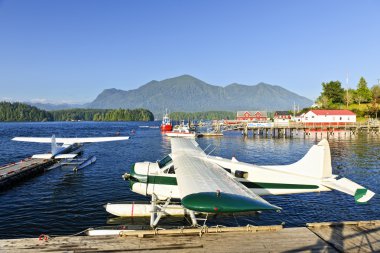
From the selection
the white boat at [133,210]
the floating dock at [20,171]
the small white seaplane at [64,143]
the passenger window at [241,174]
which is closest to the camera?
the passenger window at [241,174]

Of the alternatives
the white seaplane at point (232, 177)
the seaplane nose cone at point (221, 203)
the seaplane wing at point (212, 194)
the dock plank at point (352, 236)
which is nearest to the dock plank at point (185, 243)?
the dock plank at point (352, 236)

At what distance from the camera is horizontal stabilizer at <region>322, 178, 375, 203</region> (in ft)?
32.2

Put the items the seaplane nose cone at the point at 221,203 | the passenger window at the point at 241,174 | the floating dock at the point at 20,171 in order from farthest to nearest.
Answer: the floating dock at the point at 20,171 < the passenger window at the point at 241,174 < the seaplane nose cone at the point at 221,203

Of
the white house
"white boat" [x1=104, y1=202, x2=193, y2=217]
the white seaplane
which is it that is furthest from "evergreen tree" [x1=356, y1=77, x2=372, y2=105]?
"white boat" [x1=104, y1=202, x2=193, y2=217]

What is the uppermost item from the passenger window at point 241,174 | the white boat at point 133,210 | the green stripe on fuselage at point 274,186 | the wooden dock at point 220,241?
the passenger window at point 241,174

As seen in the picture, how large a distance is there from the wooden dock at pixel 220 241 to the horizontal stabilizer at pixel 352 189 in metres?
1.50

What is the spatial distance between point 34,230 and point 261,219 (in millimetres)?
12407

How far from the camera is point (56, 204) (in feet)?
60.8

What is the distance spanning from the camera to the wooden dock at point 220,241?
9.12 metres

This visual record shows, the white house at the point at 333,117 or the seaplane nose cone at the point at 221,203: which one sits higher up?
the white house at the point at 333,117

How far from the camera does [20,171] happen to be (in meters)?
24.8

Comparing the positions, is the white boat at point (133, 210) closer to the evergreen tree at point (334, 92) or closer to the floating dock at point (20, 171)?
the floating dock at point (20, 171)

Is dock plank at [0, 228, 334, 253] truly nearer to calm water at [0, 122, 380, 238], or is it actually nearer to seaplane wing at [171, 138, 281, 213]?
seaplane wing at [171, 138, 281, 213]

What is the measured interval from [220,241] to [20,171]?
22.3m
